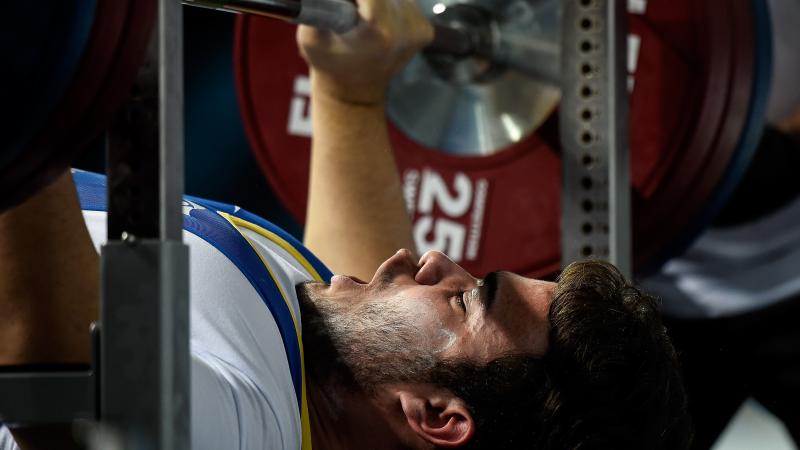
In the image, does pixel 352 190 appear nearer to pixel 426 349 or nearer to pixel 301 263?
pixel 301 263

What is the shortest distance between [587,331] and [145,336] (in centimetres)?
56

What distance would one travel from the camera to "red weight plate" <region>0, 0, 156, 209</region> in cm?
73

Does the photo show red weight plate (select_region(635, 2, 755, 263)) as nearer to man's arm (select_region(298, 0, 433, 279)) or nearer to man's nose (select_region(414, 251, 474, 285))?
man's arm (select_region(298, 0, 433, 279))

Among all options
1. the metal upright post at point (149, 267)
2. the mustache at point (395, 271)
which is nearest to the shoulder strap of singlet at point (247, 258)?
the mustache at point (395, 271)

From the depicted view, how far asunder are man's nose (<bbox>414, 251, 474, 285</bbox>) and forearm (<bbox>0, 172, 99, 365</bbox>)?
46 centimetres

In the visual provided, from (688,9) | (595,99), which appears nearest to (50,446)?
(595,99)

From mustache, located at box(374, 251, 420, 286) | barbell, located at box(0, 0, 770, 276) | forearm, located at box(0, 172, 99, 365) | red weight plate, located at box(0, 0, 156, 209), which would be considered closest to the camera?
red weight plate, located at box(0, 0, 156, 209)

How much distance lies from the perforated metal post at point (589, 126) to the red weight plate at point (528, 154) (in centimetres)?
7

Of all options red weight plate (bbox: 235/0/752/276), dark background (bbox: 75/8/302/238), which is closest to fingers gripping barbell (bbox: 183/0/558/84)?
red weight plate (bbox: 235/0/752/276)

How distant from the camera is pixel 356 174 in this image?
5.13ft

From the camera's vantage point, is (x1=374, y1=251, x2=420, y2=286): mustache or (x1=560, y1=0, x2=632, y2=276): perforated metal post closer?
(x1=374, y1=251, x2=420, y2=286): mustache

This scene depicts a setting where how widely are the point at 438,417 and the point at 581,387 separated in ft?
0.51

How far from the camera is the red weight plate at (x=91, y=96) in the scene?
0.73 meters

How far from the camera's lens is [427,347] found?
1.19 metres
